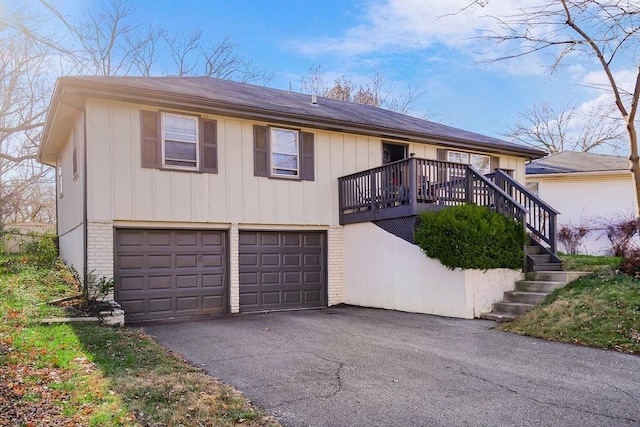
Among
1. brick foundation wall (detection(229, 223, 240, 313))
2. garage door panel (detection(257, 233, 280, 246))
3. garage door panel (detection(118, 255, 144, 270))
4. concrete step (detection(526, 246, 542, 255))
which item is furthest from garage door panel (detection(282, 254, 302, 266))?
concrete step (detection(526, 246, 542, 255))

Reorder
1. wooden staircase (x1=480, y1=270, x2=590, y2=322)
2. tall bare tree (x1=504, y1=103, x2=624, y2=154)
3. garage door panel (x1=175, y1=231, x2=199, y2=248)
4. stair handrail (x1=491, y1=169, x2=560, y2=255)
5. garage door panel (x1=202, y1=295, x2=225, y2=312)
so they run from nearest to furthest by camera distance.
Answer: wooden staircase (x1=480, y1=270, x2=590, y2=322)
stair handrail (x1=491, y1=169, x2=560, y2=255)
garage door panel (x1=175, y1=231, x2=199, y2=248)
garage door panel (x1=202, y1=295, x2=225, y2=312)
tall bare tree (x1=504, y1=103, x2=624, y2=154)

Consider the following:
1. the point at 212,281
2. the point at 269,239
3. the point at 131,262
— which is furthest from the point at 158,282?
the point at 269,239

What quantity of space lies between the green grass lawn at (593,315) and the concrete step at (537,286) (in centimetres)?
17

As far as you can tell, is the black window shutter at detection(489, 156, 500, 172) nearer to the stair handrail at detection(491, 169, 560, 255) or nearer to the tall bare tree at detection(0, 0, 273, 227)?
the stair handrail at detection(491, 169, 560, 255)

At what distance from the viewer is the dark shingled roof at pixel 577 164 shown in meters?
18.2

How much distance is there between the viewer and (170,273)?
402 inches

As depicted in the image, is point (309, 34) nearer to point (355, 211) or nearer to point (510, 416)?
point (355, 211)

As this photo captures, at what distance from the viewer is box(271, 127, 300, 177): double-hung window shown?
37.7 ft

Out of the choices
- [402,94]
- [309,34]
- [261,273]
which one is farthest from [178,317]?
[402,94]

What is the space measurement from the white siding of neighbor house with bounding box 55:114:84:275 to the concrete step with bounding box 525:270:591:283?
9132 mm

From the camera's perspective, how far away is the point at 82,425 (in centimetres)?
367

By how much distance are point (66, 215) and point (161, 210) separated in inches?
176

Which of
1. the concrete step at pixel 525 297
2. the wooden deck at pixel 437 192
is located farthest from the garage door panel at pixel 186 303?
the concrete step at pixel 525 297

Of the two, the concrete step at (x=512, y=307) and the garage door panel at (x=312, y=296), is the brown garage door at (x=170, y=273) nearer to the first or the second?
the garage door panel at (x=312, y=296)
